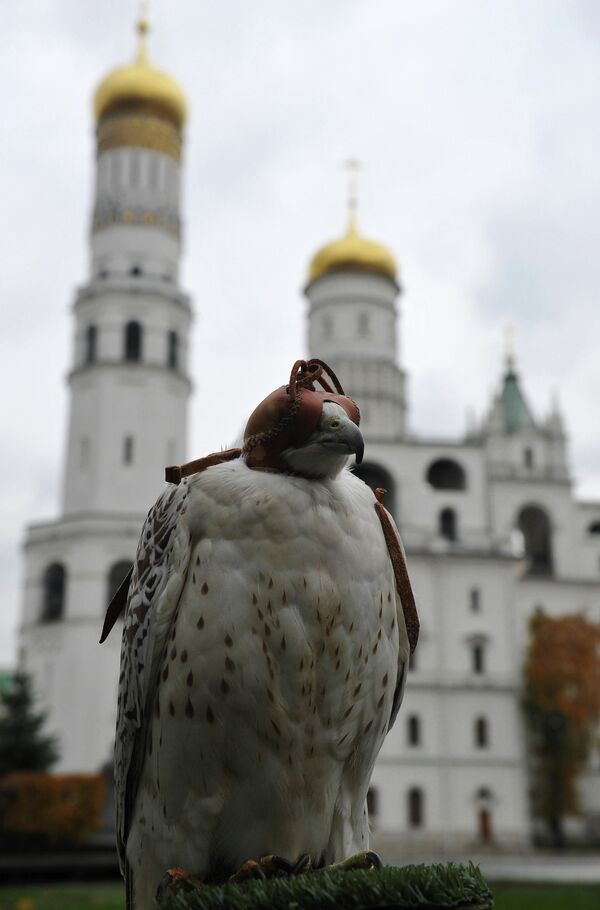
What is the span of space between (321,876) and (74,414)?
4301 centimetres

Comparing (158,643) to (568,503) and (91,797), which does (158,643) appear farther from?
(568,503)

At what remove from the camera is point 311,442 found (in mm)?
3170

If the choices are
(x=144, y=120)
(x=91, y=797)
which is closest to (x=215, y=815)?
(x=91, y=797)

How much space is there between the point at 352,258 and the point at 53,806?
28207 millimetres

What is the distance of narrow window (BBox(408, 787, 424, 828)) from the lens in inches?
1619

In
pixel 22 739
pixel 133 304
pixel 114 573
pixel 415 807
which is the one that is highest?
pixel 133 304

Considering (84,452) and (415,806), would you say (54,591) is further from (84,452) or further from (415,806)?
(415,806)

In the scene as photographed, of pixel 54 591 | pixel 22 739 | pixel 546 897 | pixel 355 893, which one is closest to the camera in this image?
pixel 355 893

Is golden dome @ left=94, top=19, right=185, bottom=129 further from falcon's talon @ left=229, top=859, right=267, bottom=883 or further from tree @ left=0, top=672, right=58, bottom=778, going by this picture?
falcon's talon @ left=229, top=859, right=267, bottom=883

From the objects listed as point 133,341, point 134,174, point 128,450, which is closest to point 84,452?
point 128,450

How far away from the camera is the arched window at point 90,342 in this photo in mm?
45438

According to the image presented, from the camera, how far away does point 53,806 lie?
29.9m

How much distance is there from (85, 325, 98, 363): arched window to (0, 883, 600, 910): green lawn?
2774 cm

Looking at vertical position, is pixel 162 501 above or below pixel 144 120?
below
